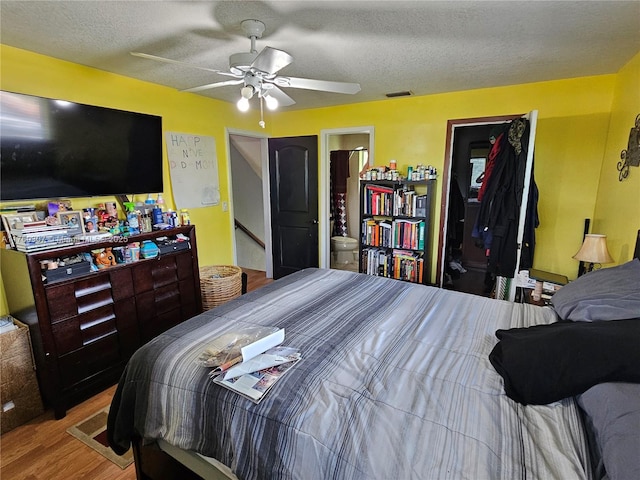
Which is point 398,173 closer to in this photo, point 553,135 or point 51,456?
point 553,135

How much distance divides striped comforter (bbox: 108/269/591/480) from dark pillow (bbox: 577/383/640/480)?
6 cm

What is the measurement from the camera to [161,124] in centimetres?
273

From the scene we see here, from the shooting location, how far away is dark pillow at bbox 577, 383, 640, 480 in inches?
29.5

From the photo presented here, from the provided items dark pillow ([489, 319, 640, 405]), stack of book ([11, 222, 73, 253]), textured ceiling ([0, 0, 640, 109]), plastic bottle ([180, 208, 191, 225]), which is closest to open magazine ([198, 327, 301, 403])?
dark pillow ([489, 319, 640, 405])

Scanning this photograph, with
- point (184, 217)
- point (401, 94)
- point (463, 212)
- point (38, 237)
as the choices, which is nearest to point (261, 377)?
point (38, 237)

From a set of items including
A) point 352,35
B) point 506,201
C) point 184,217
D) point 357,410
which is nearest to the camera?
point 357,410

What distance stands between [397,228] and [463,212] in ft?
3.43

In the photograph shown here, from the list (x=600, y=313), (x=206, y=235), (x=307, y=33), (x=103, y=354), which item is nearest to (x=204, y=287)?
(x=206, y=235)

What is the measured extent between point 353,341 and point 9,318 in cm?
227

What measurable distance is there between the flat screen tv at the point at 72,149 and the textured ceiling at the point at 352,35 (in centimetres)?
36

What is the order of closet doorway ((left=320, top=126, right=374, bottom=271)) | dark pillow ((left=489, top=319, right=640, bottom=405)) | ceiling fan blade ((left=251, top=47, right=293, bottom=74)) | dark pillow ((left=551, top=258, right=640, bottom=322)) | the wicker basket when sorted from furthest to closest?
1. closet doorway ((left=320, top=126, right=374, bottom=271))
2. the wicker basket
3. ceiling fan blade ((left=251, top=47, right=293, bottom=74))
4. dark pillow ((left=551, top=258, right=640, bottom=322))
5. dark pillow ((left=489, top=319, right=640, bottom=405))

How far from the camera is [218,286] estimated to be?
10.1 feet

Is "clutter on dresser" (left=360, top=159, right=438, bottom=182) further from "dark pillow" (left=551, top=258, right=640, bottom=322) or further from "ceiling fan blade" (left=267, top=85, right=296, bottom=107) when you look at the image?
"dark pillow" (left=551, top=258, right=640, bottom=322)

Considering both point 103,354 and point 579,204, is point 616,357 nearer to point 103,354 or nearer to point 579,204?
point 579,204
